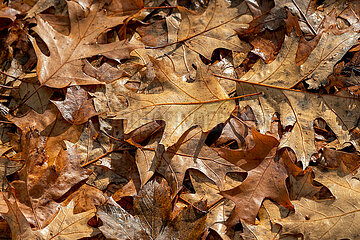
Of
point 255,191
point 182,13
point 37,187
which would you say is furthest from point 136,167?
point 182,13

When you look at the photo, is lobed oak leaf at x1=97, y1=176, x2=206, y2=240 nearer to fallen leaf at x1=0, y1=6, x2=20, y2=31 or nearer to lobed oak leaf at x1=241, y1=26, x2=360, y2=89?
lobed oak leaf at x1=241, y1=26, x2=360, y2=89

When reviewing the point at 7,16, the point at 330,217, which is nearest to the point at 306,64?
the point at 330,217

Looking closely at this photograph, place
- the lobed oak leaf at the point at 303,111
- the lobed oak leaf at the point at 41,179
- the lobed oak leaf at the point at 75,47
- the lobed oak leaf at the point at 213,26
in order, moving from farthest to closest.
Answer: the lobed oak leaf at the point at 213,26
the lobed oak leaf at the point at 75,47
the lobed oak leaf at the point at 303,111
the lobed oak leaf at the point at 41,179

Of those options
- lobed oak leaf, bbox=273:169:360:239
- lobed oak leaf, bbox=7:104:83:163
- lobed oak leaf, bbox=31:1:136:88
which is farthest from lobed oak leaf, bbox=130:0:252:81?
lobed oak leaf, bbox=273:169:360:239

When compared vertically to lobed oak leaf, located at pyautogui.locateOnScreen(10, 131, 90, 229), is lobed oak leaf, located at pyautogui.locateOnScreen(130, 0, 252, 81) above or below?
above

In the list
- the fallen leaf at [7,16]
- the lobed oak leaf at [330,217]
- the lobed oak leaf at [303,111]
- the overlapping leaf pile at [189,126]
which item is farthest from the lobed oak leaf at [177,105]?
the fallen leaf at [7,16]

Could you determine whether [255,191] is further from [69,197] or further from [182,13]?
[182,13]

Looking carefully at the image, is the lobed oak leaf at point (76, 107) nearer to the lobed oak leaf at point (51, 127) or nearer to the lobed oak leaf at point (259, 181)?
the lobed oak leaf at point (51, 127)
